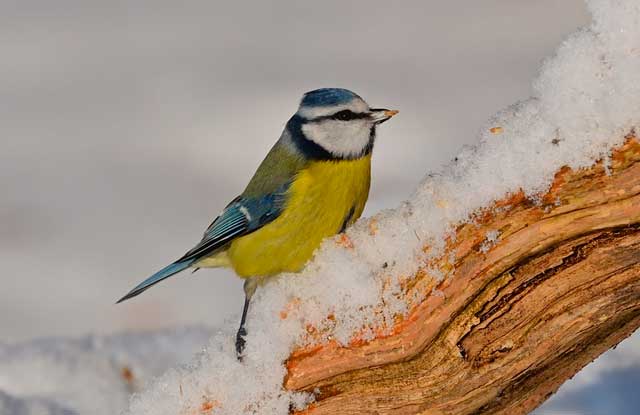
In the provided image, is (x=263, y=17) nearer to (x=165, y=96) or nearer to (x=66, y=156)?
(x=165, y=96)

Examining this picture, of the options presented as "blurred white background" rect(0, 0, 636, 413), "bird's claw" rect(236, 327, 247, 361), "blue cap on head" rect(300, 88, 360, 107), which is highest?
"blurred white background" rect(0, 0, 636, 413)

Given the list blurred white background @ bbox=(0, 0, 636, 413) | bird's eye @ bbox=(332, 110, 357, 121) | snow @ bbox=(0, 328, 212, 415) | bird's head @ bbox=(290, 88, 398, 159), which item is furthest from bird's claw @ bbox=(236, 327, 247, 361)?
blurred white background @ bbox=(0, 0, 636, 413)

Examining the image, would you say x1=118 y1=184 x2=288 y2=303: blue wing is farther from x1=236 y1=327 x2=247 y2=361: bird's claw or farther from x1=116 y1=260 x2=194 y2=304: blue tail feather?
x1=236 y1=327 x2=247 y2=361: bird's claw

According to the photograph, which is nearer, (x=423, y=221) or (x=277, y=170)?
(x=423, y=221)

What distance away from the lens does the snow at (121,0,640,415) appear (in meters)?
2.02

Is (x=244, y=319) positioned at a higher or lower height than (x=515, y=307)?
higher

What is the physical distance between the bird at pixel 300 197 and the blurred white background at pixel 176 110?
1.07 metres

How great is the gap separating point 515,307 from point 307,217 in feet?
2.58

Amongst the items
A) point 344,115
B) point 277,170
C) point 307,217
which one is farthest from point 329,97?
point 307,217

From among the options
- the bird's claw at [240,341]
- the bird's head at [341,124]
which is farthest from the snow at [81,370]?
the bird's head at [341,124]

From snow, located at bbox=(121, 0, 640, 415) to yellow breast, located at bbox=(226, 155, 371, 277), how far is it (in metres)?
0.26

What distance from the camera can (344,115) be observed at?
9.37 feet

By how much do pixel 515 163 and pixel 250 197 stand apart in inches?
40.3

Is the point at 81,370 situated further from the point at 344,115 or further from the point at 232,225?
the point at 344,115
